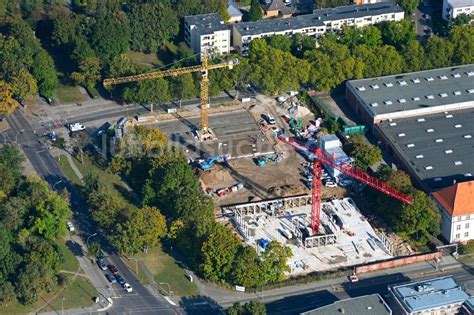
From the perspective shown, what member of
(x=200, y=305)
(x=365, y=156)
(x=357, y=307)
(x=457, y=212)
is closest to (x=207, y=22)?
(x=365, y=156)

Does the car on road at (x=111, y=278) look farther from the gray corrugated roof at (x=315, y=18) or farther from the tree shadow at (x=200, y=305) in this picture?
the gray corrugated roof at (x=315, y=18)

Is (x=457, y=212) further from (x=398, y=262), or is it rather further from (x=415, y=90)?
(x=415, y=90)

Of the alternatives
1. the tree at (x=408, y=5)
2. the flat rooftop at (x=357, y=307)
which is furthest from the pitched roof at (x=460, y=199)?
the tree at (x=408, y=5)

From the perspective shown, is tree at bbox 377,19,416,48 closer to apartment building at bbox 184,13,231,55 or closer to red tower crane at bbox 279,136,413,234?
apartment building at bbox 184,13,231,55

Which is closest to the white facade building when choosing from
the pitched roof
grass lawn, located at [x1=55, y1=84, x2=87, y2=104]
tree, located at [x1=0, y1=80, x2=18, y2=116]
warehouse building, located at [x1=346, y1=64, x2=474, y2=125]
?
the pitched roof

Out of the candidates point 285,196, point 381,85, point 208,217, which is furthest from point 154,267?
point 381,85

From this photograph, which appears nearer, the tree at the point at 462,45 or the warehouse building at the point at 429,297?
the warehouse building at the point at 429,297

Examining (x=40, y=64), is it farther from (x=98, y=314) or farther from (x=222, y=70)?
(x=98, y=314)
